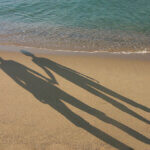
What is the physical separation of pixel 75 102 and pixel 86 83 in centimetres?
73

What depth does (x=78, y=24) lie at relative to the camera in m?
9.16

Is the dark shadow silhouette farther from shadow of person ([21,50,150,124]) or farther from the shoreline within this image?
the shoreline

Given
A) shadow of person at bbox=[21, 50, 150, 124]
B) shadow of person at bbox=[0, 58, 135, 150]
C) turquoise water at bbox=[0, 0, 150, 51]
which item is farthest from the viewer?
turquoise water at bbox=[0, 0, 150, 51]

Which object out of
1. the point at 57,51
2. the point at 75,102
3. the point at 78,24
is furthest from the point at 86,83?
the point at 78,24

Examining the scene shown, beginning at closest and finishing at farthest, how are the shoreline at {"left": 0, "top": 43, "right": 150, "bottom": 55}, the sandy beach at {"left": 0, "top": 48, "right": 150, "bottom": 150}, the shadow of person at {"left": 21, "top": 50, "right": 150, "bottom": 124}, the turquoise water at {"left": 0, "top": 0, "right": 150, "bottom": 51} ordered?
the sandy beach at {"left": 0, "top": 48, "right": 150, "bottom": 150} → the shadow of person at {"left": 21, "top": 50, "right": 150, "bottom": 124} → the shoreline at {"left": 0, "top": 43, "right": 150, "bottom": 55} → the turquoise water at {"left": 0, "top": 0, "right": 150, "bottom": 51}

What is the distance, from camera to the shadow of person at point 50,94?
3.86m

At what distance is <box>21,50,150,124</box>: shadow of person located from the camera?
438 centimetres

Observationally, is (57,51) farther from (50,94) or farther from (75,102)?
(75,102)

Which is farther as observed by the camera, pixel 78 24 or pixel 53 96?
pixel 78 24

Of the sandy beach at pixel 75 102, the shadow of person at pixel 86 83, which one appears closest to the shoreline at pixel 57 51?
the sandy beach at pixel 75 102

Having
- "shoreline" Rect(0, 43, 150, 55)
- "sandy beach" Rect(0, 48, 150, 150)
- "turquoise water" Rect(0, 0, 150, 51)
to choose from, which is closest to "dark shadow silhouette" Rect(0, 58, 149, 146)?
"sandy beach" Rect(0, 48, 150, 150)

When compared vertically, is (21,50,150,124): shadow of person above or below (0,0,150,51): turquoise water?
below

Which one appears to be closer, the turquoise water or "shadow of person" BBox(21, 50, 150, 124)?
"shadow of person" BBox(21, 50, 150, 124)

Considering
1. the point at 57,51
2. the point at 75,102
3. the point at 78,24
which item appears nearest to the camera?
the point at 75,102
